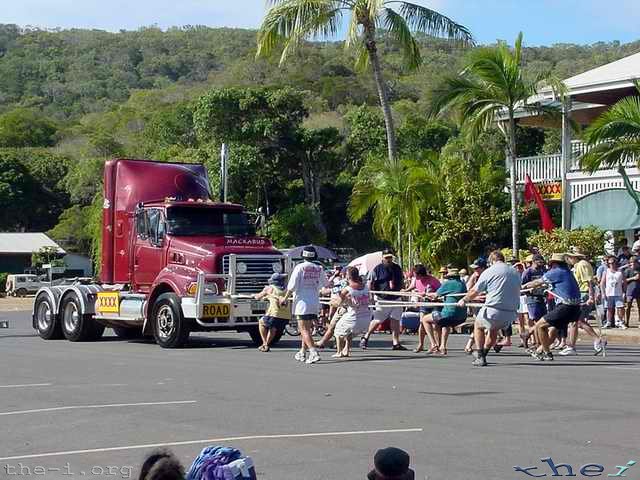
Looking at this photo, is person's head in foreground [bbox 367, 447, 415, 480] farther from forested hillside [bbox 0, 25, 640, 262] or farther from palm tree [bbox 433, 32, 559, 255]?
forested hillside [bbox 0, 25, 640, 262]

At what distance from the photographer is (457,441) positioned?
10.2m

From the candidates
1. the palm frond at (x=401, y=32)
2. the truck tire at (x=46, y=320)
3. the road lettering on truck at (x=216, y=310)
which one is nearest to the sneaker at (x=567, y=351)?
the road lettering on truck at (x=216, y=310)

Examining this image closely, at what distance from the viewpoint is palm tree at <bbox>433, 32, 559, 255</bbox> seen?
2973 cm

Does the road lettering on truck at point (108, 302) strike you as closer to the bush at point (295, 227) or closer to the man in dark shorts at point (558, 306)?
the man in dark shorts at point (558, 306)

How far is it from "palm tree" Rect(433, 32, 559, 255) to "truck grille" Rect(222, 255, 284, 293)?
10.2 meters

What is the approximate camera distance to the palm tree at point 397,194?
108 feet

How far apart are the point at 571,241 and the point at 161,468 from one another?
2761cm

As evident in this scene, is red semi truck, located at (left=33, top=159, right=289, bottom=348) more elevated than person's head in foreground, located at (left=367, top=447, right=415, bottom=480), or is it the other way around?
red semi truck, located at (left=33, top=159, right=289, bottom=348)

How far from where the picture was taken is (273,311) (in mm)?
20156

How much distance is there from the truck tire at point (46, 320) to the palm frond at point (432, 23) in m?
13.2

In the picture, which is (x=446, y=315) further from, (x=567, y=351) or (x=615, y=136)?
(x=615, y=136)

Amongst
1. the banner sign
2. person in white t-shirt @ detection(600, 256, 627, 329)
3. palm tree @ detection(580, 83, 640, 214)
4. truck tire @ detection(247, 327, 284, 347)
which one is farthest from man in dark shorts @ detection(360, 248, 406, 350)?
the banner sign

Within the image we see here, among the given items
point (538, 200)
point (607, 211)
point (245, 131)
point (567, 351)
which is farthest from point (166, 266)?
point (245, 131)

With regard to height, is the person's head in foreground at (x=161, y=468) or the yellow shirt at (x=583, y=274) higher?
the yellow shirt at (x=583, y=274)
